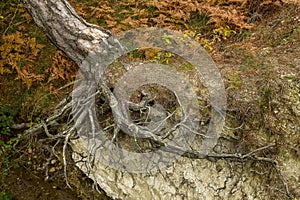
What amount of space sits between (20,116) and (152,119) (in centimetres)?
236

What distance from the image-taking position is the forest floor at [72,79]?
4.92 metres

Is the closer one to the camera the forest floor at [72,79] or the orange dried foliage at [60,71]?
the forest floor at [72,79]

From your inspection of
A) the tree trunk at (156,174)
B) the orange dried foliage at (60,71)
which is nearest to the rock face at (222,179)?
the tree trunk at (156,174)

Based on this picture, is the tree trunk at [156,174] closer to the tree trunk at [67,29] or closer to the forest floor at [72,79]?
the tree trunk at [67,29]

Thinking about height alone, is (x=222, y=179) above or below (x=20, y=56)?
below

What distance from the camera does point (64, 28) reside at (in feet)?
16.1

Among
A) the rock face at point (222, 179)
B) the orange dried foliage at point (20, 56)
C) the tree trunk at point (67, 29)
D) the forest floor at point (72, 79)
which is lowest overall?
the rock face at point (222, 179)

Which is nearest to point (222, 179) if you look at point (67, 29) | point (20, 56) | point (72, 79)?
point (72, 79)

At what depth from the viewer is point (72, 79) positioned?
18.8ft

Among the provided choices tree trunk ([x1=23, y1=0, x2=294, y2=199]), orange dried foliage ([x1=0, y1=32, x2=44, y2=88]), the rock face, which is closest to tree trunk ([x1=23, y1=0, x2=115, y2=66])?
tree trunk ([x1=23, y1=0, x2=294, y2=199])

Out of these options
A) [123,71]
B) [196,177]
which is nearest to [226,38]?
[123,71]

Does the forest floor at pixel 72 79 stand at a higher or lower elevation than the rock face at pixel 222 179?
higher

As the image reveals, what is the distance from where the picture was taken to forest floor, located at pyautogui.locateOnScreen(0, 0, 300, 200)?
4.92 m

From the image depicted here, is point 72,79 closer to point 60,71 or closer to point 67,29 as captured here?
point 60,71
